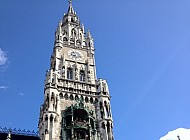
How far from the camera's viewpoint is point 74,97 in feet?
185

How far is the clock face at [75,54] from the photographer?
214 ft

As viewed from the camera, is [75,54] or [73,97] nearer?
[73,97]

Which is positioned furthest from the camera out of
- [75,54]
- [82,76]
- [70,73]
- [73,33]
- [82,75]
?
[73,33]

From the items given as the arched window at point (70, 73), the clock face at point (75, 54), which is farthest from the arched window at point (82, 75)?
the clock face at point (75, 54)

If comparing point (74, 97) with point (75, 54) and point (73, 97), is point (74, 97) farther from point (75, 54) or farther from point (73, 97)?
point (75, 54)

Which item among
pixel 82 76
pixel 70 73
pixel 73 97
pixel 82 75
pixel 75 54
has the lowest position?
pixel 73 97

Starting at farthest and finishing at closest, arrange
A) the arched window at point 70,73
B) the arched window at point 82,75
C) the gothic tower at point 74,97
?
→ the arched window at point 82,75
the arched window at point 70,73
the gothic tower at point 74,97

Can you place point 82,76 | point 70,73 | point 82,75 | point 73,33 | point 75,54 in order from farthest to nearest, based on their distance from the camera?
point 73,33, point 75,54, point 82,75, point 82,76, point 70,73

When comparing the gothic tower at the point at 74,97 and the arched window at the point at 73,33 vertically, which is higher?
the arched window at the point at 73,33

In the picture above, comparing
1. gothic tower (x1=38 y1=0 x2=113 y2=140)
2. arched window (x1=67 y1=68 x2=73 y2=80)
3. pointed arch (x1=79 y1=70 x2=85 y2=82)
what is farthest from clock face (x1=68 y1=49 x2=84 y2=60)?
pointed arch (x1=79 y1=70 x2=85 y2=82)

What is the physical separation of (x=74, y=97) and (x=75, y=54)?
41.2 feet

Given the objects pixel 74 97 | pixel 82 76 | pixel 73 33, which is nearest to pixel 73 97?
pixel 74 97

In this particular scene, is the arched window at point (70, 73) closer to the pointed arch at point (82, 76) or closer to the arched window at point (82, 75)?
the pointed arch at point (82, 76)

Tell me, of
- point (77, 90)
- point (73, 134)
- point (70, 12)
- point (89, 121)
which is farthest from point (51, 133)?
point (70, 12)
